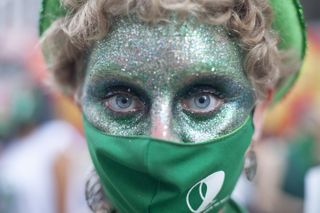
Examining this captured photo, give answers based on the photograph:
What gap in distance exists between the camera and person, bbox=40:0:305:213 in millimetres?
1241

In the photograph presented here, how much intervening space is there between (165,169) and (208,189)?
16cm

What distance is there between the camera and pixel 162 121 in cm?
125

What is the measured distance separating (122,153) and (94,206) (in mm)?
306

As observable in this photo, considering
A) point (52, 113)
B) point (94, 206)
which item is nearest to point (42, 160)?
point (52, 113)

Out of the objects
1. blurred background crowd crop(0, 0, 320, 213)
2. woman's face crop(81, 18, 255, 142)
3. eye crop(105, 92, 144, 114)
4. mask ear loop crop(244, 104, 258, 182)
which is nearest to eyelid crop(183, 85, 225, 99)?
woman's face crop(81, 18, 255, 142)

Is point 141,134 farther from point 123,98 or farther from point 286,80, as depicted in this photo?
point 286,80

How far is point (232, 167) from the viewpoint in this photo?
134cm

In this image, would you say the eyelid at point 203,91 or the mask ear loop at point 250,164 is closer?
the eyelid at point 203,91

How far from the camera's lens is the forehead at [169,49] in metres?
1.27

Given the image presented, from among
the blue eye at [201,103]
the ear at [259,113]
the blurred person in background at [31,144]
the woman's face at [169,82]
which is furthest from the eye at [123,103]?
the blurred person in background at [31,144]

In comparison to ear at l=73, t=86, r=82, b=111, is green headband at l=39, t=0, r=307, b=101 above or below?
above

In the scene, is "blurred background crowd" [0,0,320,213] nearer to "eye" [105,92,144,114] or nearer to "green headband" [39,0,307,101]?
"green headband" [39,0,307,101]

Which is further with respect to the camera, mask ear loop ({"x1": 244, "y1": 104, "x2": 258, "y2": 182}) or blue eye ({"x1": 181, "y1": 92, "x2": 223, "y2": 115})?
mask ear loop ({"x1": 244, "y1": 104, "x2": 258, "y2": 182})

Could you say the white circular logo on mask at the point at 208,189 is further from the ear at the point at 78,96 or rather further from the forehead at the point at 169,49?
the ear at the point at 78,96
